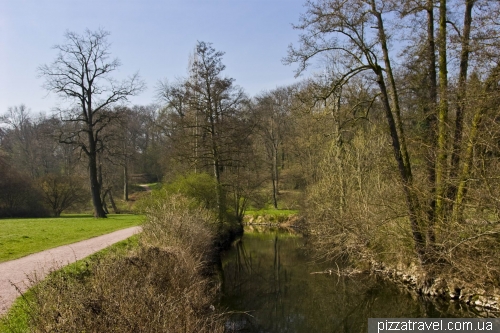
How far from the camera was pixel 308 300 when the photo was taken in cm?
1066

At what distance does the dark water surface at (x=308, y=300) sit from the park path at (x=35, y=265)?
14.2 feet

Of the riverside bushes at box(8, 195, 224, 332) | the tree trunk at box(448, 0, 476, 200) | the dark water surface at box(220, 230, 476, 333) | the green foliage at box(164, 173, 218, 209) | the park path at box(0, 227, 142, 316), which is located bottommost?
the dark water surface at box(220, 230, 476, 333)

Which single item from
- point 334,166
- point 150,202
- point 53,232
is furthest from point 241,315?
point 53,232

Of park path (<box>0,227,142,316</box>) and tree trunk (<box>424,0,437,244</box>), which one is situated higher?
tree trunk (<box>424,0,437,244</box>)

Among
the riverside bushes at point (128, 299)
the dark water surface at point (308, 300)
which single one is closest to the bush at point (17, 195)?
the dark water surface at point (308, 300)

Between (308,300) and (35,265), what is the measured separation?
24.1 feet

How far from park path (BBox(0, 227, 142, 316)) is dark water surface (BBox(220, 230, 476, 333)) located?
4.33 m

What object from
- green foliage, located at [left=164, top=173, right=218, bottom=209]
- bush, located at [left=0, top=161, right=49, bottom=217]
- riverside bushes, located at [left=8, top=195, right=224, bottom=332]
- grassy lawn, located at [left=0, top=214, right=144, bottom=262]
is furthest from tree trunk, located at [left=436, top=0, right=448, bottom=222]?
bush, located at [left=0, top=161, right=49, bottom=217]

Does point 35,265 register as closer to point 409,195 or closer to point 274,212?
point 409,195

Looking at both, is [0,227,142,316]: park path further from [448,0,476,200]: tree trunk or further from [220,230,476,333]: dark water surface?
[448,0,476,200]: tree trunk

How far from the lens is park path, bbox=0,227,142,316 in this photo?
7121mm

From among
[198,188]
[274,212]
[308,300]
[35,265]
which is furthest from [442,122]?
[274,212]

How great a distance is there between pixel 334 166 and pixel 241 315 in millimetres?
9656

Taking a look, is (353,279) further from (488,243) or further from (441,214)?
(488,243)
